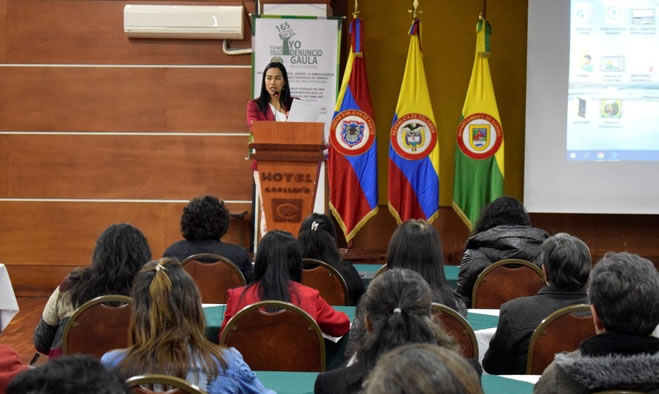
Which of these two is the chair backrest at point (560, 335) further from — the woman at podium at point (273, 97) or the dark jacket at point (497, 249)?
the woman at podium at point (273, 97)

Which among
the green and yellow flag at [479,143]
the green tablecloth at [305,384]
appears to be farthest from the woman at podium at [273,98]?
the green tablecloth at [305,384]

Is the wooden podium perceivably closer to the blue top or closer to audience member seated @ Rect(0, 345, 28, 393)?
the blue top

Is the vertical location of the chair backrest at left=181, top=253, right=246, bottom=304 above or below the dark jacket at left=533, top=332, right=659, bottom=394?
below

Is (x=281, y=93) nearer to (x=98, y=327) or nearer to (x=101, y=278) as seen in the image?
(x=101, y=278)

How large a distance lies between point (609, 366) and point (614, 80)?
5.17 meters

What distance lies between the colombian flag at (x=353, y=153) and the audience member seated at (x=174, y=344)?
14.9 feet

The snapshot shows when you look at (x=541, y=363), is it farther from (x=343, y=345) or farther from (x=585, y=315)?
(x=343, y=345)

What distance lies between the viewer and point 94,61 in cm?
688

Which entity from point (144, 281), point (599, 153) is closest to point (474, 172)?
point (599, 153)

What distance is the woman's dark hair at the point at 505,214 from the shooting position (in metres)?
4.16

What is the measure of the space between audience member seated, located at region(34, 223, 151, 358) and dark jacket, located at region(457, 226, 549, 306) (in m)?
1.74

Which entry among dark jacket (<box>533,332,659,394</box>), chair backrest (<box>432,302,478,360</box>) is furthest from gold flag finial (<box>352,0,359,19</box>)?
dark jacket (<box>533,332,659,394</box>)

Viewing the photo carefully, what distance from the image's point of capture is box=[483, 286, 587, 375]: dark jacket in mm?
2709

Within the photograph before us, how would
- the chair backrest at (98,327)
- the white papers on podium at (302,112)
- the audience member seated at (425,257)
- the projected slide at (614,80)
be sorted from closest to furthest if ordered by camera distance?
the chair backrest at (98,327), the audience member seated at (425,257), the white papers on podium at (302,112), the projected slide at (614,80)
